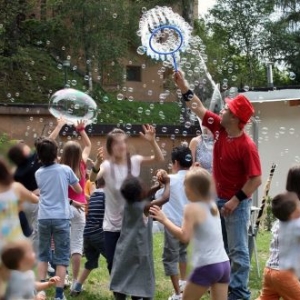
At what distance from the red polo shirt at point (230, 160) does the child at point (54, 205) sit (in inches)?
47.2

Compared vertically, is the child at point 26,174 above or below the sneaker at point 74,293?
above

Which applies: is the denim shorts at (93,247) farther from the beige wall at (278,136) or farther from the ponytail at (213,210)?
the beige wall at (278,136)

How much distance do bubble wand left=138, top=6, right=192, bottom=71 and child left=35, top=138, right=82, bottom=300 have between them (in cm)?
120

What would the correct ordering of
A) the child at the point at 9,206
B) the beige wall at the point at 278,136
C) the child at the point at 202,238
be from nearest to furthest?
the child at the point at 202,238 → the child at the point at 9,206 → the beige wall at the point at 278,136

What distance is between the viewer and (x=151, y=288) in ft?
17.9

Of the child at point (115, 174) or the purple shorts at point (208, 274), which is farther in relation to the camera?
the child at point (115, 174)

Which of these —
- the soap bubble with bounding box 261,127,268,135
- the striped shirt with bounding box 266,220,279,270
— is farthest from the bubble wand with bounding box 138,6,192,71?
the soap bubble with bounding box 261,127,268,135

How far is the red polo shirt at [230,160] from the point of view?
5.54 metres

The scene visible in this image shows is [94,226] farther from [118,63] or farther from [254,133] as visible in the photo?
[118,63]

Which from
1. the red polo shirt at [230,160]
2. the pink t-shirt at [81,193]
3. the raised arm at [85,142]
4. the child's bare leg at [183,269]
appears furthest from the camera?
the raised arm at [85,142]

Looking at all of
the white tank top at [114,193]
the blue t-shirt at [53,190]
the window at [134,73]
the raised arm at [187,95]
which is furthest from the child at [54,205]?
the window at [134,73]

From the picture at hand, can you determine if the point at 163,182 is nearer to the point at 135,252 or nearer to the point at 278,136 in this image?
the point at 135,252

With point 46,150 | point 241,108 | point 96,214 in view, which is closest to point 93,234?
point 96,214

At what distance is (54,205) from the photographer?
6.01 m
